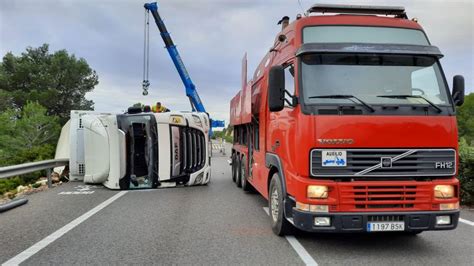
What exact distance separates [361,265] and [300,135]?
64.4 inches

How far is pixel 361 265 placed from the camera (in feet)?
16.2

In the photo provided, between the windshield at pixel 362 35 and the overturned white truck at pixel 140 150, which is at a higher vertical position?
the windshield at pixel 362 35

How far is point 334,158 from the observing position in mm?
5160

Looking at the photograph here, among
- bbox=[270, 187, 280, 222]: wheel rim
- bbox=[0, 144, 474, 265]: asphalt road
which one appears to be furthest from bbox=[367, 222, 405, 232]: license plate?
bbox=[270, 187, 280, 222]: wheel rim

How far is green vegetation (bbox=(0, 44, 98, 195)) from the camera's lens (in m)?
51.9

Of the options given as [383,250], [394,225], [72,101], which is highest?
[72,101]

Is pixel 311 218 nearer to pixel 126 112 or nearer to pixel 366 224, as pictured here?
pixel 366 224

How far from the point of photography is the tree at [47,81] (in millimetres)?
52438

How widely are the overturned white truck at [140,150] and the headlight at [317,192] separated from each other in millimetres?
6342

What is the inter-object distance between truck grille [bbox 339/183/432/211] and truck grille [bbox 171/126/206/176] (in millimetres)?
6577

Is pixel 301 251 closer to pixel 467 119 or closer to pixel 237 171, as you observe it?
pixel 237 171

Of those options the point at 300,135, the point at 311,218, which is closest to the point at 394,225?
the point at 311,218

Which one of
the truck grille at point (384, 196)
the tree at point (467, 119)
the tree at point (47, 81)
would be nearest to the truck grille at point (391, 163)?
the truck grille at point (384, 196)

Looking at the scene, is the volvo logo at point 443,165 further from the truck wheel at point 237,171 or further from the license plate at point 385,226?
the truck wheel at point 237,171
